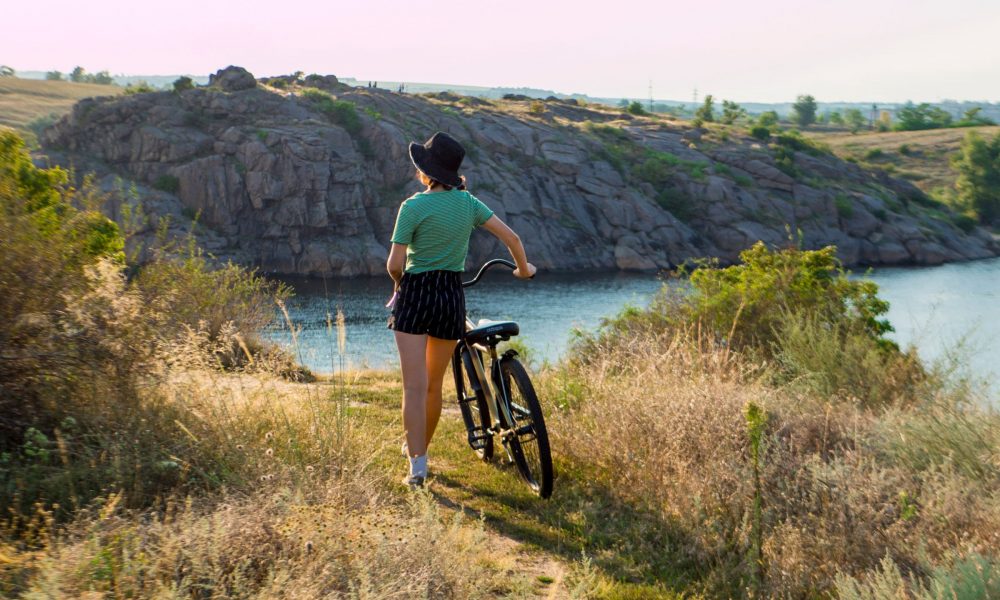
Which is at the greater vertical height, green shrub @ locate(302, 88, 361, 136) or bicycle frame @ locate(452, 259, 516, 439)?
green shrub @ locate(302, 88, 361, 136)

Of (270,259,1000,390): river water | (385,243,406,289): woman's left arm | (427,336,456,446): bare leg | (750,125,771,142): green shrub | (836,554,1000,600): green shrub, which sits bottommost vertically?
(270,259,1000,390): river water

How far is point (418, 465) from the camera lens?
5.46 m

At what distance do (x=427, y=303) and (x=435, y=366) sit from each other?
522mm

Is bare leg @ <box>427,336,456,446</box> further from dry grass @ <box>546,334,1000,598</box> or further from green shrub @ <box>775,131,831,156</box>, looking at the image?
green shrub @ <box>775,131,831,156</box>

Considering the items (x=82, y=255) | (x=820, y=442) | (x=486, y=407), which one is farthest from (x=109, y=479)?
(x=820, y=442)

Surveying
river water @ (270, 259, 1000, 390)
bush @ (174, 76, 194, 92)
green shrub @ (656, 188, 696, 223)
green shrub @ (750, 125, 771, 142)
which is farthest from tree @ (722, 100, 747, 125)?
bush @ (174, 76, 194, 92)

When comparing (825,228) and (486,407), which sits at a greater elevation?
(486,407)

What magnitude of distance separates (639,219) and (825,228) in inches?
585

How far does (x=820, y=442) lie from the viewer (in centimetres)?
577

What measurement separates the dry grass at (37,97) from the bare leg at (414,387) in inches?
4042

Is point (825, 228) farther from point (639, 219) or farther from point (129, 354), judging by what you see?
point (129, 354)

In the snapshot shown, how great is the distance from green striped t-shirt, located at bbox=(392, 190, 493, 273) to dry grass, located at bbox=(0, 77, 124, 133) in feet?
337

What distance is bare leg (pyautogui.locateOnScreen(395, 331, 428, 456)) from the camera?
5.29 meters

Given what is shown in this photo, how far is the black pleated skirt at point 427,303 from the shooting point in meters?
5.22
